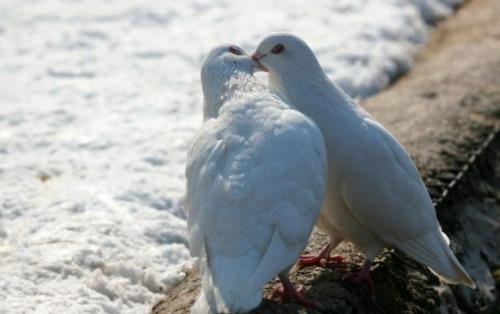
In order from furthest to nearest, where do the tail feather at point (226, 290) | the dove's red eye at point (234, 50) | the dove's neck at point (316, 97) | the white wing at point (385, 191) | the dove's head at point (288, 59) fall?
the dove's red eye at point (234, 50) < the dove's head at point (288, 59) < the dove's neck at point (316, 97) < the white wing at point (385, 191) < the tail feather at point (226, 290)

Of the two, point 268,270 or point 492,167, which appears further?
point 492,167

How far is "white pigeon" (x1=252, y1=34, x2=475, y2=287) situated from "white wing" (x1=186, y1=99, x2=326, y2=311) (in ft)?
1.36

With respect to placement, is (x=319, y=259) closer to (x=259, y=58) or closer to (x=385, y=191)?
(x=385, y=191)

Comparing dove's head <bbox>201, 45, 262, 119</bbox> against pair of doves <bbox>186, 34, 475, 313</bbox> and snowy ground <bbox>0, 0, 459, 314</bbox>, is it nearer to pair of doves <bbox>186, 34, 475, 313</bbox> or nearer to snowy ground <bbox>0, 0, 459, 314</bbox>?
pair of doves <bbox>186, 34, 475, 313</bbox>

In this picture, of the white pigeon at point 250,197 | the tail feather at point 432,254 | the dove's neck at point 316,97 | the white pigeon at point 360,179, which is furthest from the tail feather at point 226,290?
the tail feather at point 432,254

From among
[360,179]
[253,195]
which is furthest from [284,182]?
[360,179]

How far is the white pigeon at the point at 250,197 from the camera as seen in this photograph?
4.70m

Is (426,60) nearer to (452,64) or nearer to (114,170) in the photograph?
(452,64)

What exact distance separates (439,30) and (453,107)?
14.5 ft

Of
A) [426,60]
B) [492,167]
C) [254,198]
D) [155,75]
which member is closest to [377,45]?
[426,60]

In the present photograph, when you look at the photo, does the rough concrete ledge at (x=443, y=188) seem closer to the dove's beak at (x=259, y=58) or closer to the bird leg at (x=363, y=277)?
the bird leg at (x=363, y=277)

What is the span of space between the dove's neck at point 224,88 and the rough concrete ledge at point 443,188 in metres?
1.08

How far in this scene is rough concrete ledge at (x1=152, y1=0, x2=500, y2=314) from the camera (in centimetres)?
577

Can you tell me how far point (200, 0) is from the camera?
44.3 feet
